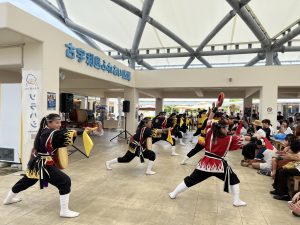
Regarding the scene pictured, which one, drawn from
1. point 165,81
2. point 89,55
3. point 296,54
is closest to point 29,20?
point 89,55

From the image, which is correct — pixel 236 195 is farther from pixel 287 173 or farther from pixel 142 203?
pixel 142 203

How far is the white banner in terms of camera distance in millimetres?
5363

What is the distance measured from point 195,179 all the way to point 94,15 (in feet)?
38.4

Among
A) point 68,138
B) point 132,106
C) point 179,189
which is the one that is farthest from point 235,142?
point 132,106

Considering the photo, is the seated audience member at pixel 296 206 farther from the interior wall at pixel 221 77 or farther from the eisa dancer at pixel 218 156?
the interior wall at pixel 221 77

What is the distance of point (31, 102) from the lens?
5.37 meters

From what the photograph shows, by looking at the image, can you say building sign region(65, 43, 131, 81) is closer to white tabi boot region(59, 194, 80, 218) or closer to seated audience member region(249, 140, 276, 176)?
white tabi boot region(59, 194, 80, 218)

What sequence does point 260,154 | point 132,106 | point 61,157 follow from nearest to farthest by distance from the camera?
point 61,157 < point 260,154 < point 132,106

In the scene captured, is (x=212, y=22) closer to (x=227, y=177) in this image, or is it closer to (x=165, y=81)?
(x=165, y=81)

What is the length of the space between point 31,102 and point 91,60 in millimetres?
2587

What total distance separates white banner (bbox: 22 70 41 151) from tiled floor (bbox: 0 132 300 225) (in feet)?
3.12

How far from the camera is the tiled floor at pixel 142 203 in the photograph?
310 cm

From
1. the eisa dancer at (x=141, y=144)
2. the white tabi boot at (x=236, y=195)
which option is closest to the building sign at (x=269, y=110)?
the eisa dancer at (x=141, y=144)

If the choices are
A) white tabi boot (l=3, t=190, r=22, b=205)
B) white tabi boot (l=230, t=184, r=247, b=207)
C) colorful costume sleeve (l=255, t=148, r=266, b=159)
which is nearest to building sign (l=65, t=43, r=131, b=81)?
white tabi boot (l=3, t=190, r=22, b=205)
